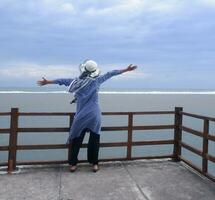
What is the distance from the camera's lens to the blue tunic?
7.11 m

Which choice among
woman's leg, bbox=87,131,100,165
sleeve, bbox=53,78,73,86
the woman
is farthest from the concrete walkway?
sleeve, bbox=53,78,73,86

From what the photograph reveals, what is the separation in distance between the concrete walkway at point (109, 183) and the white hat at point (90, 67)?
1685 millimetres

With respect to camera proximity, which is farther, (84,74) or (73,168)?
(73,168)

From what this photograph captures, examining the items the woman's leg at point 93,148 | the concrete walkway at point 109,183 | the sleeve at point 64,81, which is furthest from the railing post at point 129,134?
the sleeve at point 64,81

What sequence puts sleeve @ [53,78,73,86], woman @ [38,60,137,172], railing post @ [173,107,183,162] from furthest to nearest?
railing post @ [173,107,183,162] < sleeve @ [53,78,73,86] < woman @ [38,60,137,172]

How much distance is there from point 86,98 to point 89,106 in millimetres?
151

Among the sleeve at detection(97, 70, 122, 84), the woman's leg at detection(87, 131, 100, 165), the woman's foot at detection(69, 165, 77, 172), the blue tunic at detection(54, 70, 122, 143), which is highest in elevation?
the sleeve at detection(97, 70, 122, 84)

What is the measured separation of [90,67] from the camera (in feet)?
23.2

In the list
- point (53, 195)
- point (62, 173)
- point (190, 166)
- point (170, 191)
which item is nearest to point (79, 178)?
point (62, 173)

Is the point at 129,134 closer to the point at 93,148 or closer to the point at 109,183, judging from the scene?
the point at 93,148

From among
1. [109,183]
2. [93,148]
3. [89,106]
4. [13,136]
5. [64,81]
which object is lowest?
[109,183]

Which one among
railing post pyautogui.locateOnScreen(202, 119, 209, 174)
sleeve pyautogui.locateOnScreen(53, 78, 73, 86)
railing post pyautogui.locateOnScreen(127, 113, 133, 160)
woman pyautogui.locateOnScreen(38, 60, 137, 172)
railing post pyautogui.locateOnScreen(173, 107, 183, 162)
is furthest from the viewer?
railing post pyautogui.locateOnScreen(173, 107, 183, 162)

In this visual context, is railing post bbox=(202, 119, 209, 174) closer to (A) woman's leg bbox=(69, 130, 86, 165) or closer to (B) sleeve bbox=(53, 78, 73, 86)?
(A) woman's leg bbox=(69, 130, 86, 165)

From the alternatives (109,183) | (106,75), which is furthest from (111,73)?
(109,183)
